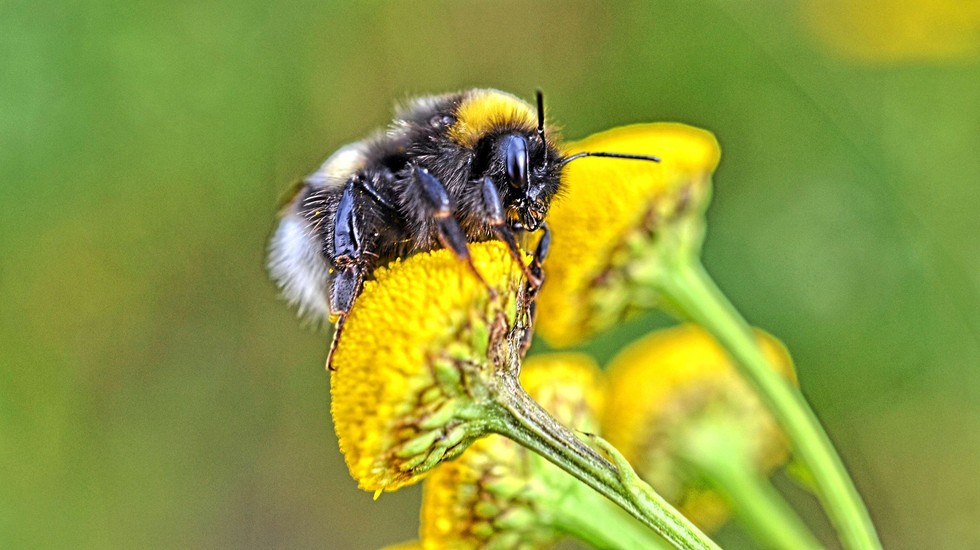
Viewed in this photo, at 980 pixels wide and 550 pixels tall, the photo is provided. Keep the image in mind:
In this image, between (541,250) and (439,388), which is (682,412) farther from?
(439,388)

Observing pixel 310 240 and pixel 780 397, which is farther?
pixel 780 397

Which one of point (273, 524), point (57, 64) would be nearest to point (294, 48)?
point (57, 64)

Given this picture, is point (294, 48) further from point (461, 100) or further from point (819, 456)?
point (819, 456)

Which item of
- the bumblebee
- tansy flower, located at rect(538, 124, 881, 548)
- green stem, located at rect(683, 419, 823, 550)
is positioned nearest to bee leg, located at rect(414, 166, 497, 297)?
the bumblebee

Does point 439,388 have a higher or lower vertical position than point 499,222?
lower

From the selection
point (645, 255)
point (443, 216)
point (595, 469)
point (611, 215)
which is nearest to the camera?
point (595, 469)

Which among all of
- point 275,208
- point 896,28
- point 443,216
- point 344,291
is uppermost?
point 443,216

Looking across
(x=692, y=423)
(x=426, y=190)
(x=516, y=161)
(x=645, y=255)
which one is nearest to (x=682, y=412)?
(x=692, y=423)

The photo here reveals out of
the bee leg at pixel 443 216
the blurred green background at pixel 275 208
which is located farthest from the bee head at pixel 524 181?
the blurred green background at pixel 275 208
